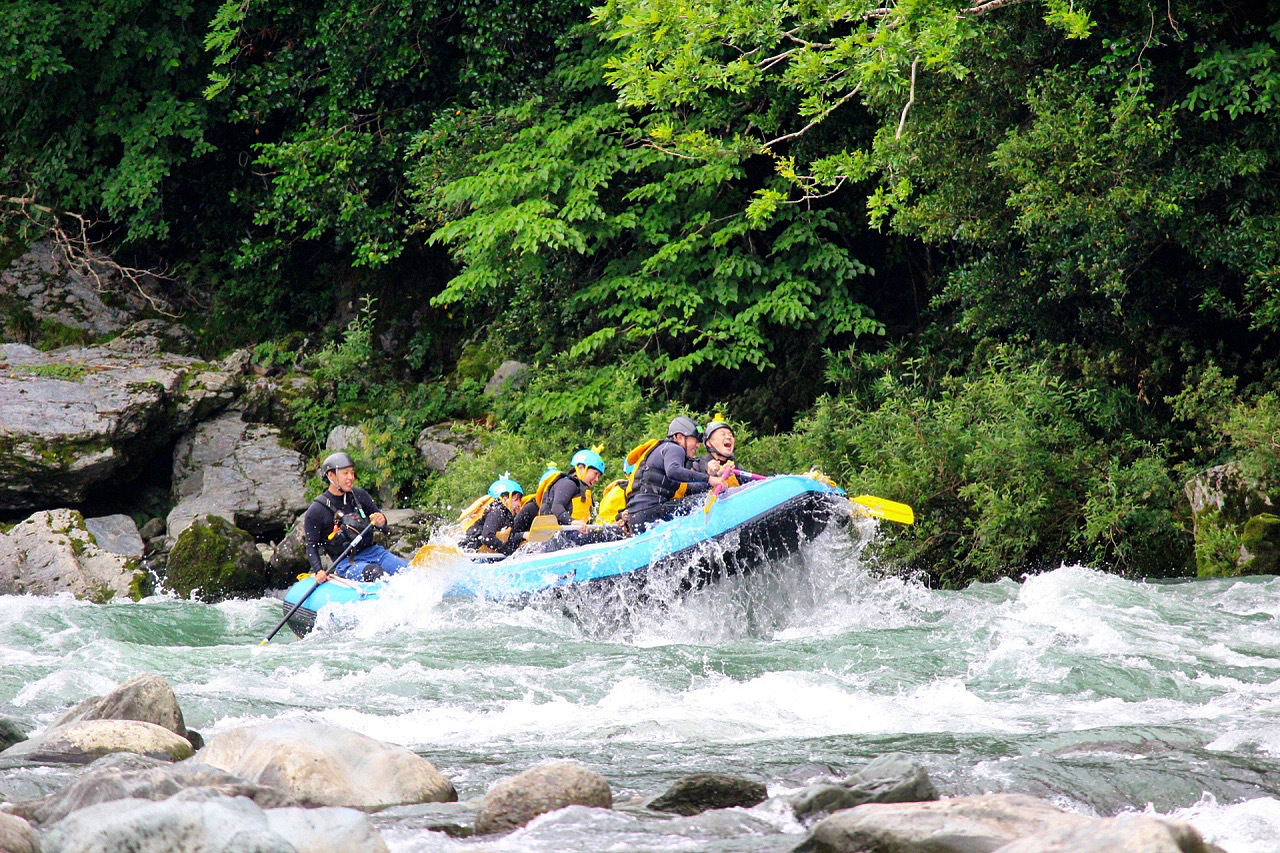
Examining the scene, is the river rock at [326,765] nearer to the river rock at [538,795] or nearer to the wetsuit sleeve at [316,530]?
the river rock at [538,795]

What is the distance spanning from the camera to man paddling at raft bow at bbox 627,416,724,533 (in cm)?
916

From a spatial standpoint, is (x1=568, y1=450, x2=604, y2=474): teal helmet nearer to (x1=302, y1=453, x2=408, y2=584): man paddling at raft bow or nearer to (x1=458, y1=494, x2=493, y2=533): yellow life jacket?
(x1=458, y1=494, x2=493, y2=533): yellow life jacket

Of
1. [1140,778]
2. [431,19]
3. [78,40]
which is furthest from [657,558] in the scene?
[78,40]

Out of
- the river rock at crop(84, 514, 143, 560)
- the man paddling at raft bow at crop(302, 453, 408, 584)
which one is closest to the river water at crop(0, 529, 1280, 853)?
the man paddling at raft bow at crop(302, 453, 408, 584)

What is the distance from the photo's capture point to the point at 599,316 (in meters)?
14.5

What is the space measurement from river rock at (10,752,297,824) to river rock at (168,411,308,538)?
10510mm

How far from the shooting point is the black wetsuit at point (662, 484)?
30.0 ft

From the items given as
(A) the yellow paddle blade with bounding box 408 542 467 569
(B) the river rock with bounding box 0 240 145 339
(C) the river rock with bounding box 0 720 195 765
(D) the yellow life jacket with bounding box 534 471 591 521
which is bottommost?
(A) the yellow paddle blade with bounding box 408 542 467 569

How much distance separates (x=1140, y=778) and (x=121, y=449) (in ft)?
43.1

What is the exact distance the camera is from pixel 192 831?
347cm

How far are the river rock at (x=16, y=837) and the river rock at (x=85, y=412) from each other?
11948 mm

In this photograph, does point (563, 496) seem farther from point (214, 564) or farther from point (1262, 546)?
point (1262, 546)

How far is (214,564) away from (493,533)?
164 inches

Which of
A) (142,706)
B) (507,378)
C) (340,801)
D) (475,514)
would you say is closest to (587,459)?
(475,514)
